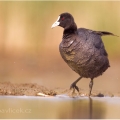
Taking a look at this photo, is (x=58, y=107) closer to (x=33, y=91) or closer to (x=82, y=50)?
(x=33, y=91)

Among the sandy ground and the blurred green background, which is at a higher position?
the blurred green background

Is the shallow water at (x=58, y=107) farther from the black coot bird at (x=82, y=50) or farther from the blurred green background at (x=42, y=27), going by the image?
the blurred green background at (x=42, y=27)

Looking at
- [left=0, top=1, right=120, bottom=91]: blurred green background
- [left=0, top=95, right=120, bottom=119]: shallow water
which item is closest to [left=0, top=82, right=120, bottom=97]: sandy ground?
[left=0, top=95, right=120, bottom=119]: shallow water

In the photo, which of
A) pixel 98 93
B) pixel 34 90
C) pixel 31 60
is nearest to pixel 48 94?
pixel 34 90

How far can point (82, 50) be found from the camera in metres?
10.6

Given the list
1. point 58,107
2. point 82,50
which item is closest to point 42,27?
point 82,50

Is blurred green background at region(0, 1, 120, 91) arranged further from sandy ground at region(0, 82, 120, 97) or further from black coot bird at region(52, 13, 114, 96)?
black coot bird at region(52, 13, 114, 96)

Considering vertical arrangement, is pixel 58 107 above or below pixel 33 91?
below

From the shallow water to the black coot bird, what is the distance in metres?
0.66

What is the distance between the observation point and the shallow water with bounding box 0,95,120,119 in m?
8.16

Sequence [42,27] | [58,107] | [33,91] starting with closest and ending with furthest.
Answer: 1. [58,107]
2. [33,91]
3. [42,27]

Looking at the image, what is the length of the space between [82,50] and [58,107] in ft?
6.61

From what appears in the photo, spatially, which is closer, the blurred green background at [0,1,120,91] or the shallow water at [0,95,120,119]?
the shallow water at [0,95,120,119]

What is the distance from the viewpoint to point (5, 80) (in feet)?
41.4
